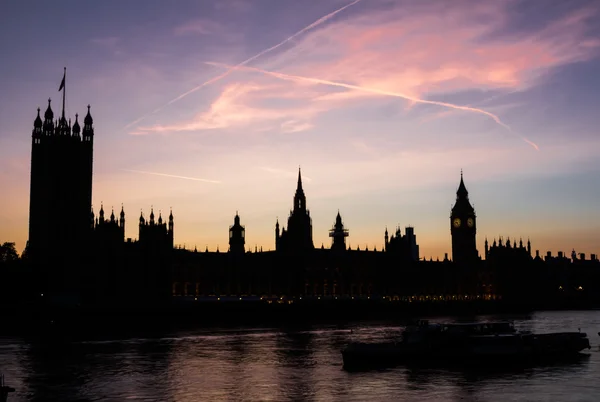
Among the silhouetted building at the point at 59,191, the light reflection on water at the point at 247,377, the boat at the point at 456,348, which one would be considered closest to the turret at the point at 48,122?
the silhouetted building at the point at 59,191

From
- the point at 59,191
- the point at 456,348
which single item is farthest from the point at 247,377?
the point at 59,191

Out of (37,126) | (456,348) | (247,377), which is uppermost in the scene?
(37,126)

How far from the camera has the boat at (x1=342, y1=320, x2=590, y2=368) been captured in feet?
200

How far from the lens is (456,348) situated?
64375 millimetres

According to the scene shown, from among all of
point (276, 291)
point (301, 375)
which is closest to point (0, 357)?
point (301, 375)

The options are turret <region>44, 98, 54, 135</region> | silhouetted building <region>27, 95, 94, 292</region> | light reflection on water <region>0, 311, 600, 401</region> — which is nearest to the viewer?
light reflection on water <region>0, 311, 600, 401</region>

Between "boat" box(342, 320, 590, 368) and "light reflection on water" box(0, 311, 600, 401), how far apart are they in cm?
242

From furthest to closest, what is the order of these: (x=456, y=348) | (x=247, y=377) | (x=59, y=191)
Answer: (x=59, y=191)
(x=456, y=348)
(x=247, y=377)

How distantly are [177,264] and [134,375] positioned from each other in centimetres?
11514

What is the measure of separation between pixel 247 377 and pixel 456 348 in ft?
67.3

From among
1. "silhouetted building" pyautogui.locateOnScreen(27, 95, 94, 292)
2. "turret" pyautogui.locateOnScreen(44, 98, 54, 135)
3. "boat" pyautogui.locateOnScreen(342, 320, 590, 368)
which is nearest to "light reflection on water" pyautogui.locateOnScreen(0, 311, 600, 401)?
"boat" pyautogui.locateOnScreen(342, 320, 590, 368)

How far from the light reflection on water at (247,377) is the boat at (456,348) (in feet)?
7.93

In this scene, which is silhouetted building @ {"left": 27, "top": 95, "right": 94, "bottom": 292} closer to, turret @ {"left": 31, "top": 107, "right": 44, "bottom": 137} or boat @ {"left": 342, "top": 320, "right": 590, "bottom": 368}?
turret @ {"left": 31, "top": 107, "right": 44, "bottom": 137}

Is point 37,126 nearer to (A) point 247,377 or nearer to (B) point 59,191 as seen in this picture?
(B) point 59,191
